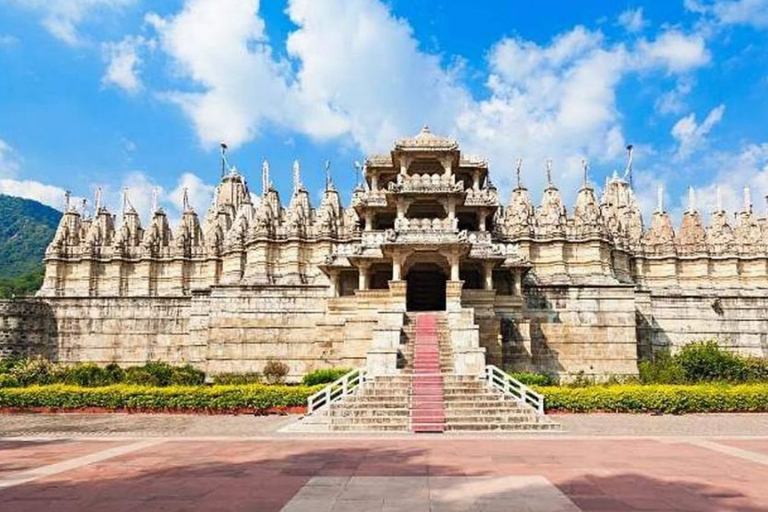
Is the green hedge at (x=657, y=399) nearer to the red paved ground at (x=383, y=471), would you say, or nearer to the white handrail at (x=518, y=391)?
the white handrail at (x=518, y=391)

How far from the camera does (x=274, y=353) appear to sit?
33.2m

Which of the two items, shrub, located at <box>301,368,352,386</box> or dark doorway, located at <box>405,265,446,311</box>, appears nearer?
shrub, located at <box>301,368,352,386</box>

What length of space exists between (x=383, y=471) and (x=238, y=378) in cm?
2144

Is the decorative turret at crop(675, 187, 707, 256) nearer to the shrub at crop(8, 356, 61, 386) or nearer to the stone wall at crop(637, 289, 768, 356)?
the stone wall at crop(637, 289, 768, 356)

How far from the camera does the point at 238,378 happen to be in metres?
31.3

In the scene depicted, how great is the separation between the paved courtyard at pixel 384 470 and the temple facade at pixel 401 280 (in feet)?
24.1

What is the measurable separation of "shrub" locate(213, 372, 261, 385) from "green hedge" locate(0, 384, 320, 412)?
22.7 feet

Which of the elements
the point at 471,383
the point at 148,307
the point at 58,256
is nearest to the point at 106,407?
the point at 471,383

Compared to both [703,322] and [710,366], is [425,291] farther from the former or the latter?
[703,322]

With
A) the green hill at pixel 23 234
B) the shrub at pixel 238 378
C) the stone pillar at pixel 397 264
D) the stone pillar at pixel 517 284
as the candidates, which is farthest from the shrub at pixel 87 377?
the green hill at pixel 23 234

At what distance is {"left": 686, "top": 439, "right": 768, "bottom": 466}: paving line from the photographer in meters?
13.1

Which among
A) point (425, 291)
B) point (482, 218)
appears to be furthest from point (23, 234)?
point (482, 218)

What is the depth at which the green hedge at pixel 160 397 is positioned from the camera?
23.0 m

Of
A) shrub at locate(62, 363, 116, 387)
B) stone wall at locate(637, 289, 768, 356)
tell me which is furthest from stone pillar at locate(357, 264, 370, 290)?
stone wall at locate(637, 289, 768, 356)
